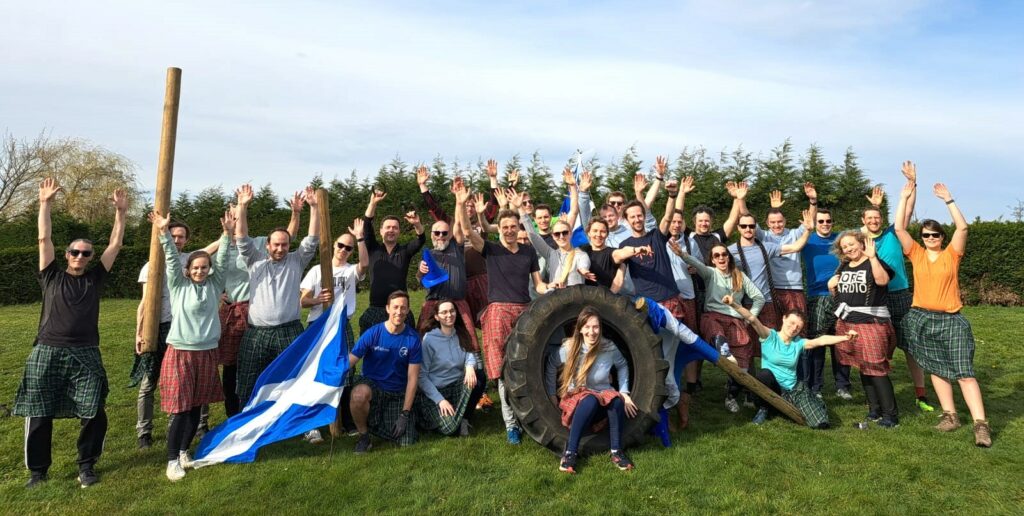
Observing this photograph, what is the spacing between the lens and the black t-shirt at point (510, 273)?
5234 millimetres

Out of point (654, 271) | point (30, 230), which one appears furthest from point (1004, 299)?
point (30, 230)

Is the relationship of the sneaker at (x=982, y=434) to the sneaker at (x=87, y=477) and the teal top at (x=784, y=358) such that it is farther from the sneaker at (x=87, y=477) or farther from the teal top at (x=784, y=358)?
the sneaker at (x=87, y=477)

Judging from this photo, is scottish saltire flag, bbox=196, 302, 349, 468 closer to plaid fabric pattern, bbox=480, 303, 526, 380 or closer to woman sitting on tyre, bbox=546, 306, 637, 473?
plaid fabric pattern, bbox=480, 303, 526, 380

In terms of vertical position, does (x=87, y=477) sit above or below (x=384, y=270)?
below

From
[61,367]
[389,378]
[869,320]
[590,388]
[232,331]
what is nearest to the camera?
[61,367]

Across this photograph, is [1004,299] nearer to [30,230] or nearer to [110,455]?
[110,455]

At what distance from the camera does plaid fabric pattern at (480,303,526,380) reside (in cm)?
515

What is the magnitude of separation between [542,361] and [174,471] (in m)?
2.83

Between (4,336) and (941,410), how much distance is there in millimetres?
13681

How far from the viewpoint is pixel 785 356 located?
5.53 metres

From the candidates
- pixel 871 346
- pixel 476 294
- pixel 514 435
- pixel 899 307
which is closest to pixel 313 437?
pixel 514 435

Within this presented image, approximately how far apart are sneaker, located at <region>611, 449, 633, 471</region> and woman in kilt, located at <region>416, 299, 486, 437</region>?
4.48 ft

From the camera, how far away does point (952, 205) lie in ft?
16.9

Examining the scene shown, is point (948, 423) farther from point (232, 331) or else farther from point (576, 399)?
point (232, 331)
